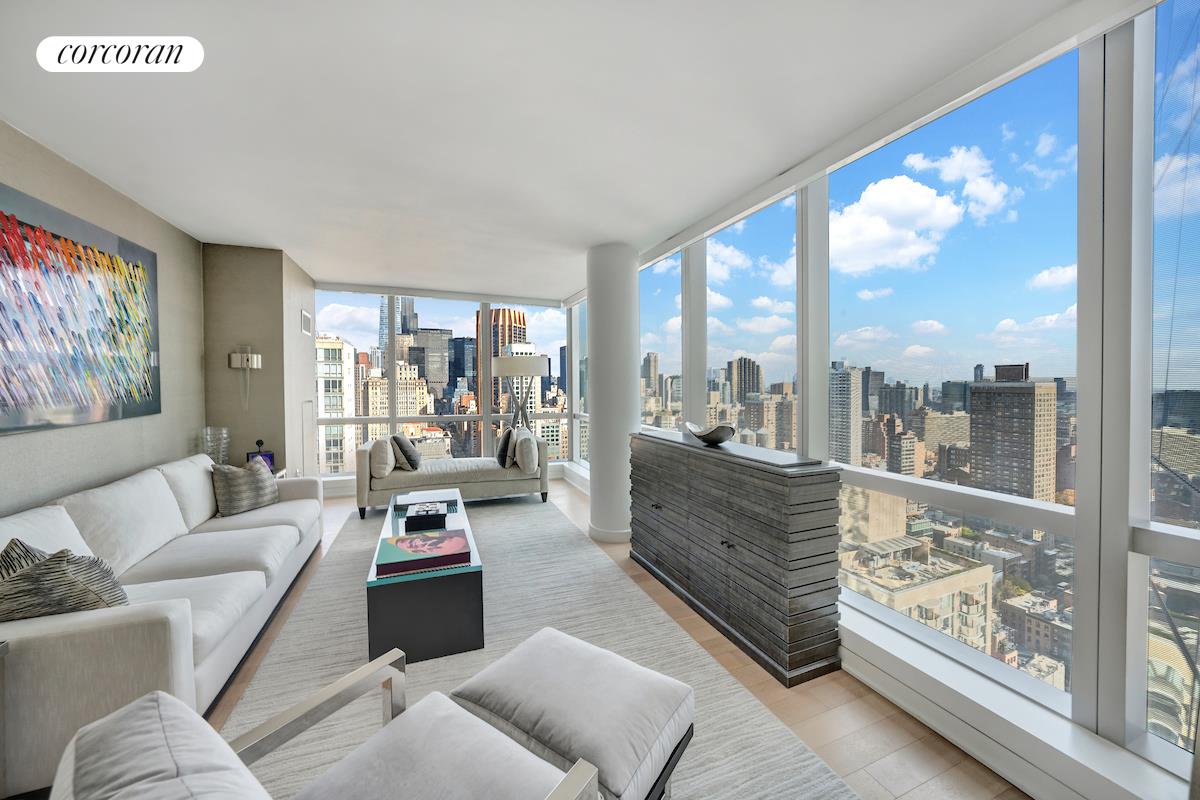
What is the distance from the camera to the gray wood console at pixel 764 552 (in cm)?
222

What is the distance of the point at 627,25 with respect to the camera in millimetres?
1635

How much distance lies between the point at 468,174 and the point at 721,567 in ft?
8.89

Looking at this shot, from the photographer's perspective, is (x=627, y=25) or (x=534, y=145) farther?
(x=534, y=145)

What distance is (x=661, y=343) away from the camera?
4.44 metres

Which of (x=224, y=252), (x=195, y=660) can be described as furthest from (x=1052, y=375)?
(x=224, y=252)

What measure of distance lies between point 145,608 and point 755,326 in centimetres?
333

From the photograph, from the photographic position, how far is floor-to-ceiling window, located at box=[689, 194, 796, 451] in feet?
9.69

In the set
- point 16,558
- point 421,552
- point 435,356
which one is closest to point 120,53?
point 16,558

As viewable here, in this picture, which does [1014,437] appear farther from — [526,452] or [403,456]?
[403,456]

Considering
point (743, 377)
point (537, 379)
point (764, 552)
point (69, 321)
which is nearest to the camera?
point (764, 552)

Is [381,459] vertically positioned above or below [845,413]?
below

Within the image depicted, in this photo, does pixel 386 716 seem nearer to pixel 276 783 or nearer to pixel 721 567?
pixel 276 783

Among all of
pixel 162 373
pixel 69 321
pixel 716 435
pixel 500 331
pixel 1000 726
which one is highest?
pixel 500 331

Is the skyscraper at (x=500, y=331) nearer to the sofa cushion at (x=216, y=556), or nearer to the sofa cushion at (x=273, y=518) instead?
the sofa cushion at (x=273, y=518)
